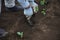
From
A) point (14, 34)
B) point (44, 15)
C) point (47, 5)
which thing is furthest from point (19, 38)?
point (47, 5)

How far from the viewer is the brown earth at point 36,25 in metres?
2.96

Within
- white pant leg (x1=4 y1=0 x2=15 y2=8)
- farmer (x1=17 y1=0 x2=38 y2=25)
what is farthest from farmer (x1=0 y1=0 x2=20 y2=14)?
farmer (x1=17 y1=0 x2=38 y2=25)

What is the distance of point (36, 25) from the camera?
10.3 feet

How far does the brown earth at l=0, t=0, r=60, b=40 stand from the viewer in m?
2.96

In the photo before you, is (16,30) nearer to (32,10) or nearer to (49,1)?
(32,10)

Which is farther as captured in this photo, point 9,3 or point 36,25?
point 9,3

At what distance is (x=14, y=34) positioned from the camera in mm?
2982

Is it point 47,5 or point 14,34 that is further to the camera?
point 47,5

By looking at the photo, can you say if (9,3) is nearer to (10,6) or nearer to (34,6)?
(10,6)

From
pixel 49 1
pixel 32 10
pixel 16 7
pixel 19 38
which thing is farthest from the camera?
pixel 49 1

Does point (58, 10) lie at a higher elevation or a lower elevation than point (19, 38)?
higher

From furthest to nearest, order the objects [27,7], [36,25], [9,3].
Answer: [9,3] → [36,25] → [27,7]

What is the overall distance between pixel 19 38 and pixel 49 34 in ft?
1.46

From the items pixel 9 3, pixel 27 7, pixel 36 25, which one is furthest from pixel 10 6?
pixel 36 25
